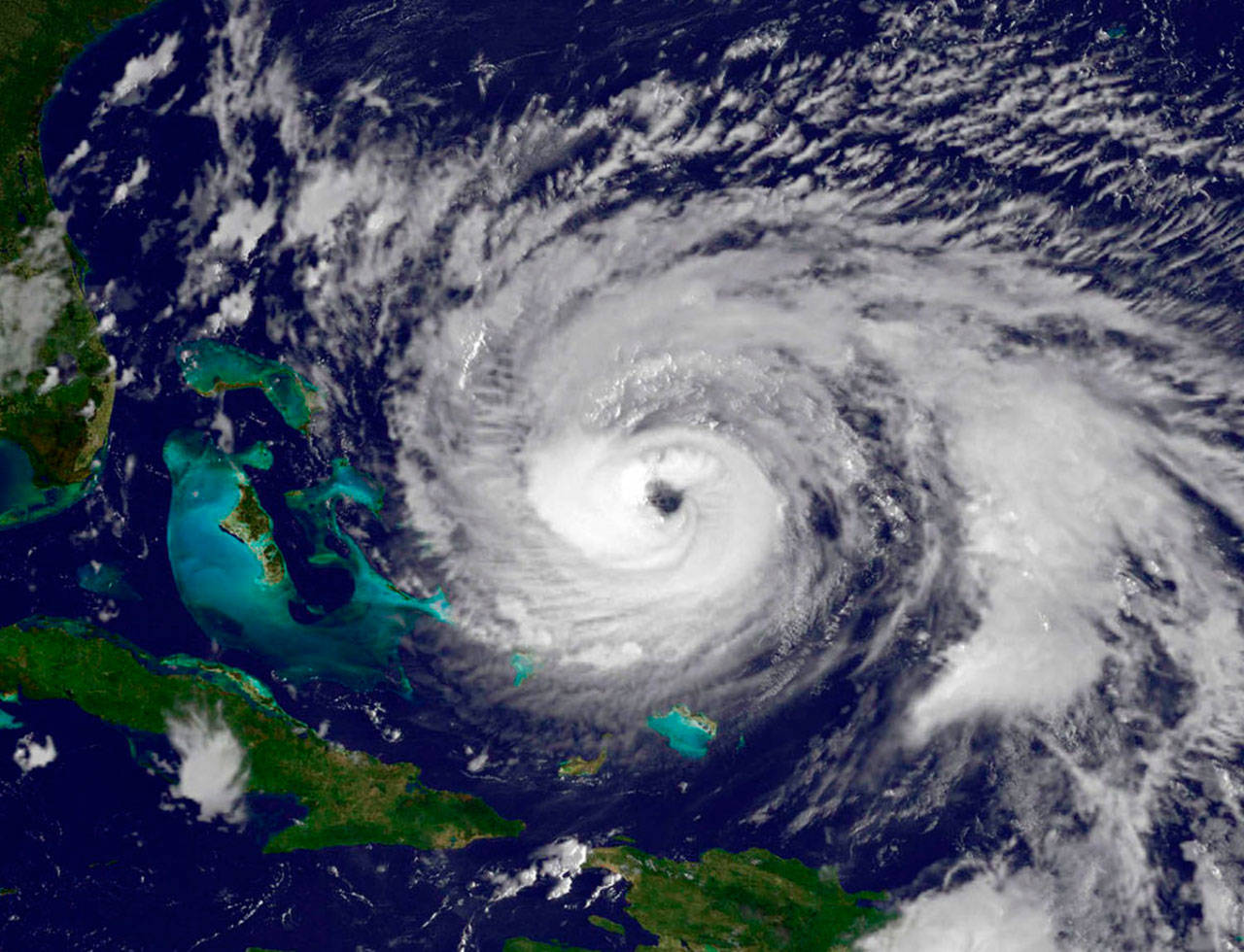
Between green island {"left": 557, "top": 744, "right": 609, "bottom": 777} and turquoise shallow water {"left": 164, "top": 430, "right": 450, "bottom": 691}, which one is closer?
turquoise shallow water {"left": 164, "top": 430, "right": 450, "bottom": 691}

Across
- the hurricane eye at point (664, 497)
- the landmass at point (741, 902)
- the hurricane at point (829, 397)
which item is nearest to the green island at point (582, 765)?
the hurricane at point (829, 397)

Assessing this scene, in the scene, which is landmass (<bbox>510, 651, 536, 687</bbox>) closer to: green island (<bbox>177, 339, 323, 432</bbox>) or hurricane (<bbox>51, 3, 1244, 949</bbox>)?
hurricane (<bbox>51, 3, 1244, 949</bbox>)

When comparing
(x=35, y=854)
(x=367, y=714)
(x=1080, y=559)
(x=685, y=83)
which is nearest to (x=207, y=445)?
(x=367, y=714)

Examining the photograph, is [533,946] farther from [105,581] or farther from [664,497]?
[105,581]

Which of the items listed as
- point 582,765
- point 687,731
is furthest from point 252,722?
point 687,731

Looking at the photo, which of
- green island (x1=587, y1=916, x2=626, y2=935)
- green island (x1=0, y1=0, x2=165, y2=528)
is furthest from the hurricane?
green island (x1=587, y1=916, x2=626, y2=935)

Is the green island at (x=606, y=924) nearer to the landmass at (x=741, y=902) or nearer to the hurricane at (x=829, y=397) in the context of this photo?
the landmass at (x=741, y=902)

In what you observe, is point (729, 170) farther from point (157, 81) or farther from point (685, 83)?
point (157, 81)
